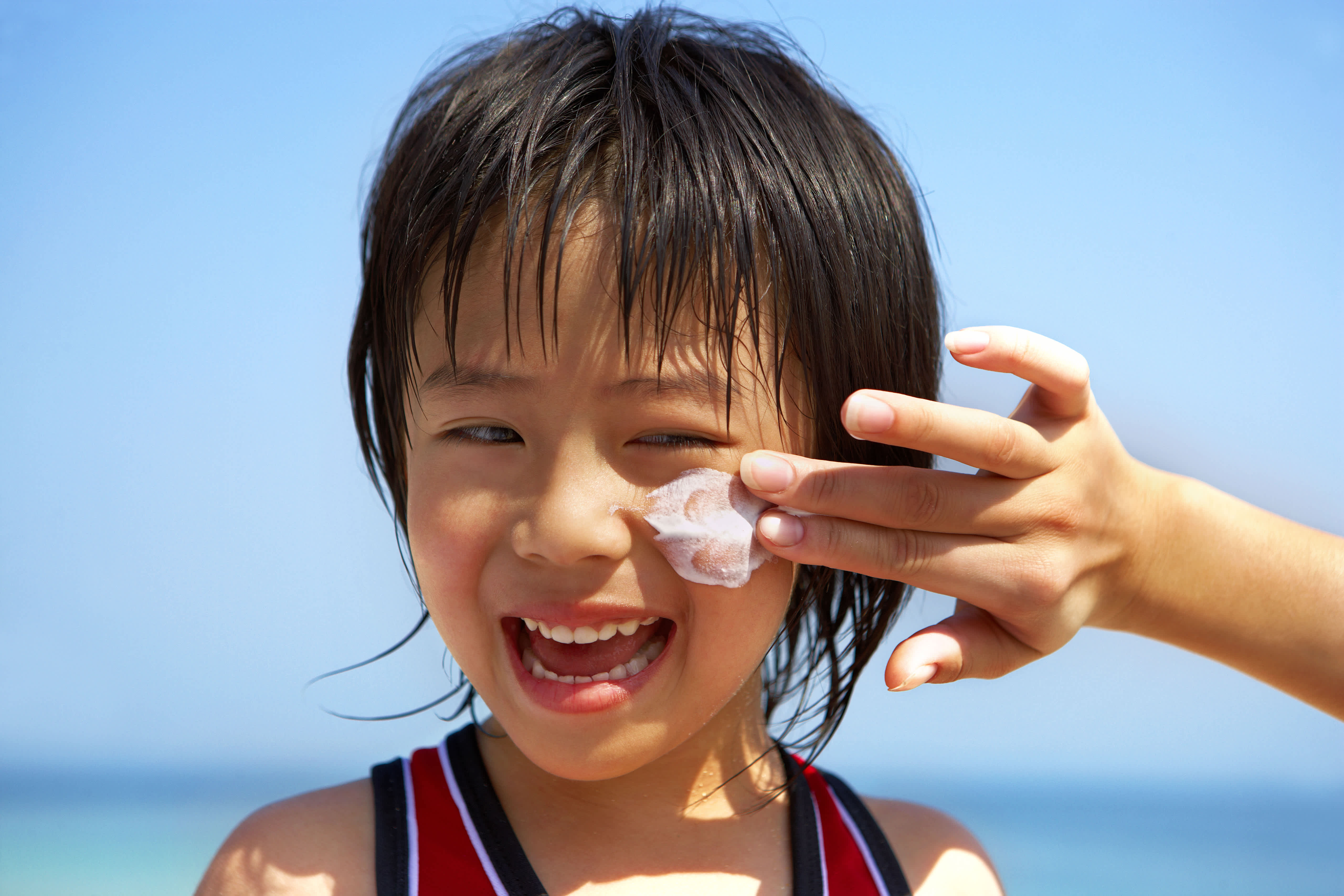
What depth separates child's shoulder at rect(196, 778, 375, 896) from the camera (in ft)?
5.71

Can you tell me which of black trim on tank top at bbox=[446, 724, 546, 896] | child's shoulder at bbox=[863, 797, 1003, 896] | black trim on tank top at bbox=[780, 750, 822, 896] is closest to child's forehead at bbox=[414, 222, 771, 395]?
black trim on tank top at bbox=[446, 724, 546, 896]

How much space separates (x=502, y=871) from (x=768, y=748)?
68 cm

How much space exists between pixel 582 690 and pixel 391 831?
1.80 feet

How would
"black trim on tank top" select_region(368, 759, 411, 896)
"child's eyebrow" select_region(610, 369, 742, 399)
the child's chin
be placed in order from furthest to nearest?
"black trim on tank top" select_region(368, 759, 411, 896) < the child's chin < "child's eyebrow" select_region(610, 369, 742, 399)

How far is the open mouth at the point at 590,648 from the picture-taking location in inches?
65.4

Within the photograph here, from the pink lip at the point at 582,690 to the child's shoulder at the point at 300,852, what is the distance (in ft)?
1.65

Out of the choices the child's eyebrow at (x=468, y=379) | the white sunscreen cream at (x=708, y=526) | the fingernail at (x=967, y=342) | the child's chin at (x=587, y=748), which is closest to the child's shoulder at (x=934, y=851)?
the child's chin at (x=587, y=748)

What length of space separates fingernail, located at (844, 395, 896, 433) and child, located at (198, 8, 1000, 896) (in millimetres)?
230

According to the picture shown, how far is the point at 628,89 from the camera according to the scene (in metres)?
1.72

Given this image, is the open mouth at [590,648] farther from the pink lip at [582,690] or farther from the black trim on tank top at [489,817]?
the black trim on tank top at [489,817]

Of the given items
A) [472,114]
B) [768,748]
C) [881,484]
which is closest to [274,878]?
[768,748]

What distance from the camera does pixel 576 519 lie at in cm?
151

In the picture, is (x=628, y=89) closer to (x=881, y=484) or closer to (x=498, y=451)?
(x=498, y=451)

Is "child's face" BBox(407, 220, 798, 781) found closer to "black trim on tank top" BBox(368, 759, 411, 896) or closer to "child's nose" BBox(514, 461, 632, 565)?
"child's nose" BBox(514, 461, 632, 565)
